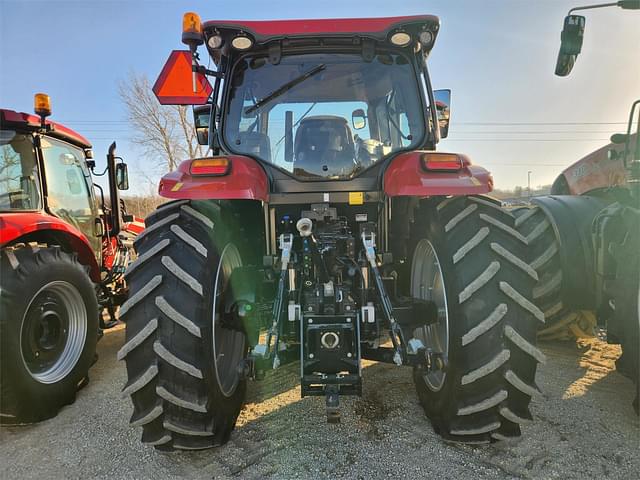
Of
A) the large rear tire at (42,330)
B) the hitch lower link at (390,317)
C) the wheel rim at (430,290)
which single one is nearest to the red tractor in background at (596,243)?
the wheel rim at (430,290)

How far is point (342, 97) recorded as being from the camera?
2623 millimetres

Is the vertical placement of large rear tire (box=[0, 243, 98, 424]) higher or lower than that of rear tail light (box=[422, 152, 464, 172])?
lower

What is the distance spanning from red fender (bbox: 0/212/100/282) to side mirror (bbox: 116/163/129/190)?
1.09m

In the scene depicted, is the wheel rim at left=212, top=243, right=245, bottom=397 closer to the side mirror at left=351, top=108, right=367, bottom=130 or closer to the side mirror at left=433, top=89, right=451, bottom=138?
the side mirror at left=351, top=108, right=367, bottom=130

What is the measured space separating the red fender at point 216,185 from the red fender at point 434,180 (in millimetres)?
716

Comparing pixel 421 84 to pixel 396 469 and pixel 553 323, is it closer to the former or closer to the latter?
pixel 396 469

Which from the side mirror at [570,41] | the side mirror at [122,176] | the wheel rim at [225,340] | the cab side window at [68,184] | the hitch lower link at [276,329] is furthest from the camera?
the side mirror at [122,176]

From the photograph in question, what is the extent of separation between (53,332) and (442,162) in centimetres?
295

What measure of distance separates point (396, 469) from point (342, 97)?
7.15 feet

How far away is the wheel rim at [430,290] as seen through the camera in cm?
230

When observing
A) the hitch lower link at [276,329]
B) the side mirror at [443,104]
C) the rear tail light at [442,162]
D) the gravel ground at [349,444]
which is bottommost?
the gravel ground at [349,444]

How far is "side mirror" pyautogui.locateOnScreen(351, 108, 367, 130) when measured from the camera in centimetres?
267

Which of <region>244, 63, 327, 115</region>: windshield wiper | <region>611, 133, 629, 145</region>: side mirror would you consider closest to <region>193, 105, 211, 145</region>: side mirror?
<region>244, 63, 327, 115</region>: windshield wiper

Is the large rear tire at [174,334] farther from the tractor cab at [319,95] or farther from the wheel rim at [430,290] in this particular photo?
the wheel rim at [430,290]
